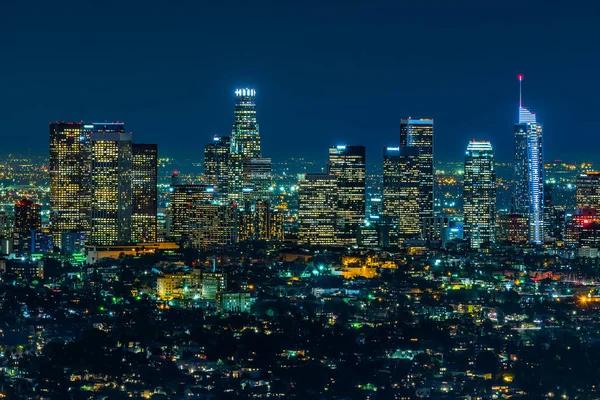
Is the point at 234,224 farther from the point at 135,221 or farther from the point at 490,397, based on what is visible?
the point at 490,397

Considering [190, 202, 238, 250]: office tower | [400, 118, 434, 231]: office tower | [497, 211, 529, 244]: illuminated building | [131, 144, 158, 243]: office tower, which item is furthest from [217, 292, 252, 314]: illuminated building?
[400, 118, 434, 231]: office tower

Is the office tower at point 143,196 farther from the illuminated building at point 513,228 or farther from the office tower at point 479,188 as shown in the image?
the illuminated building at point 513,228

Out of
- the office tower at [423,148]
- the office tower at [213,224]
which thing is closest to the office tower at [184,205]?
the office tower at [213,224]

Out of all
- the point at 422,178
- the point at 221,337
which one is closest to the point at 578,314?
the point at 221,337

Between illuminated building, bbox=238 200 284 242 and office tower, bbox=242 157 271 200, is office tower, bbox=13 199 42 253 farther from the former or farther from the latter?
office tower, bbox=242 157 271 200

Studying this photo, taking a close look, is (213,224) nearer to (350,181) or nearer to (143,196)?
(143,196)
